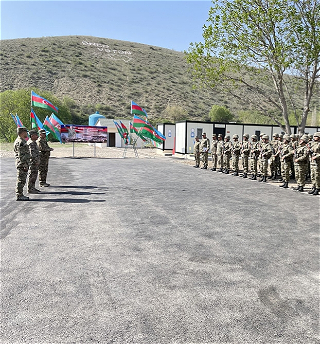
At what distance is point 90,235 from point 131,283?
6.87 feet

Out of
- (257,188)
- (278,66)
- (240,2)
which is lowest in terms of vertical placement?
(257,188)

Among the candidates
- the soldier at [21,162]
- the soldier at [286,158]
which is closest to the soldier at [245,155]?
the soldier at [286,158]

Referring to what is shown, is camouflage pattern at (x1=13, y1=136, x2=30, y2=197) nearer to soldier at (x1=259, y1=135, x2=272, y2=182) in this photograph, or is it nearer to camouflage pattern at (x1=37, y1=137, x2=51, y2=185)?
camouflage pattern at (x1=37, y1=137, x2=51, y2=185)

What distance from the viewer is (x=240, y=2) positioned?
49.2ft

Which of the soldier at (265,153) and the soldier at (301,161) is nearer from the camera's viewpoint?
the soldier at (301,161)

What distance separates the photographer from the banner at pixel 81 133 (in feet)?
92.4

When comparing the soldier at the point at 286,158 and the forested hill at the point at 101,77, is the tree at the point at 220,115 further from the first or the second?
the soldier at the point at 286,158

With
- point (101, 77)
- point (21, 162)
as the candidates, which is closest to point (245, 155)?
point (21, 162)

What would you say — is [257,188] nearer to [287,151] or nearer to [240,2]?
[287,151]

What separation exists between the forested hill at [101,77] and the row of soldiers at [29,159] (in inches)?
2114

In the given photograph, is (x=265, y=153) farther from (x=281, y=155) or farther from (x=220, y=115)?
(x=220, y=115)

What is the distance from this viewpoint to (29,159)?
29.7ft

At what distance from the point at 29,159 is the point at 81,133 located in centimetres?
2034

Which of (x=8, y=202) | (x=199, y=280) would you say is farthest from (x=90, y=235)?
(x=8, y=202)
